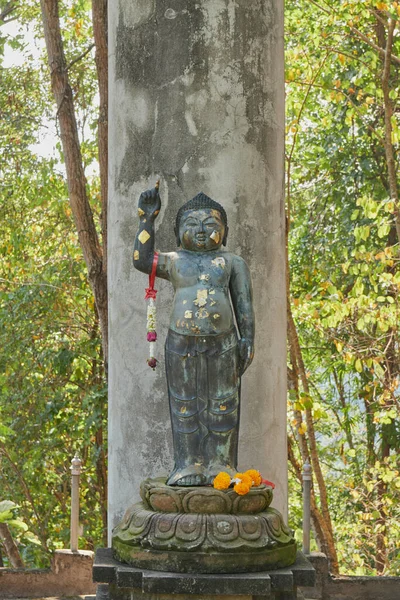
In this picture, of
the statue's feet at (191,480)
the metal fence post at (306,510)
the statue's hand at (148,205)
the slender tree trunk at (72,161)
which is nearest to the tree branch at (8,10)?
the slender tree trunk at (72,161)

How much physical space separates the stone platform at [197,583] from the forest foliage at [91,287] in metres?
5.58

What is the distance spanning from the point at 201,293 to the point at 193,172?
283cm

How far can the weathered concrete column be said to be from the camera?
26.7ft

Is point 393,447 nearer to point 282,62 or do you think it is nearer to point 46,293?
point 46,293

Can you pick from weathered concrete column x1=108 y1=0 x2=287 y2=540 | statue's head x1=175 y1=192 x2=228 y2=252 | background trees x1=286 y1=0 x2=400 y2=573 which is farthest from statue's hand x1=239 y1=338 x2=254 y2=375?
background trees x1=286 y1=0 x2=400 y2=573

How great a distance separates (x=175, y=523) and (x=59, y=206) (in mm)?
8469

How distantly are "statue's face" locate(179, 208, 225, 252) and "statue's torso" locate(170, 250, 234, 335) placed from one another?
0.17 feet

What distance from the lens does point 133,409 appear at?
321 inches

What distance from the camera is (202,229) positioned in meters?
5.61

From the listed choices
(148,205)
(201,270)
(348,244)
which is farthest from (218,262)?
(348,244)

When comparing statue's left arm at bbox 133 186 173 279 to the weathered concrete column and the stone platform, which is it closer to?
the stone platform

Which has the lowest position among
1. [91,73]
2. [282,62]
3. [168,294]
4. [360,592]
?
[360,592]

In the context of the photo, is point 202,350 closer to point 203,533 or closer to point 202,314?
point 202,314

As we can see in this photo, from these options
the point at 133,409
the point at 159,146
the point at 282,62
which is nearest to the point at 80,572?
the point at 133,409
